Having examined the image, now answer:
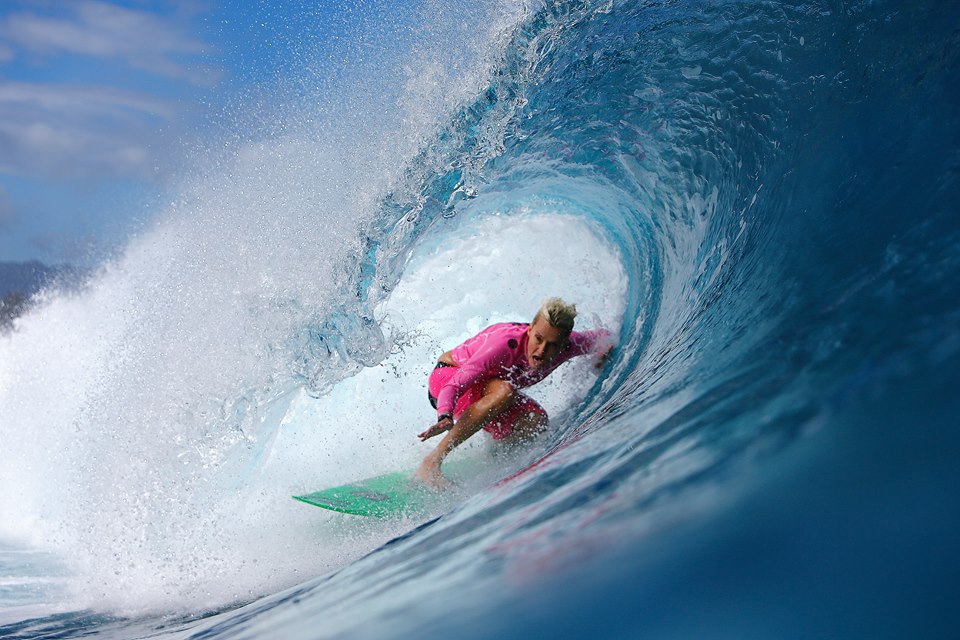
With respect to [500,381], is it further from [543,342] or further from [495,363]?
[543,342]

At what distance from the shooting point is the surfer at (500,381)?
348cm

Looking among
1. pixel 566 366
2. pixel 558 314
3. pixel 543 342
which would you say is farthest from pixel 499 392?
pixel 566 366

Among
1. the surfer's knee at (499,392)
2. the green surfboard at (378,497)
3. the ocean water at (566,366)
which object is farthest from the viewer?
the surfer's knee at (499,392)

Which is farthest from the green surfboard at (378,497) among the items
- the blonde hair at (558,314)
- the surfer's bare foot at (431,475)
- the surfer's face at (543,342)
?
the blonde hair at (558,314)

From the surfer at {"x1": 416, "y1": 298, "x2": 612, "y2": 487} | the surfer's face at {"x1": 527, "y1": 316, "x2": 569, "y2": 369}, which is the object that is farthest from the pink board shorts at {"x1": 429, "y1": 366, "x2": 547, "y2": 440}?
the surfer's face at {"x1": 527, "y1": 316, "x2": 569, "y2": 369}

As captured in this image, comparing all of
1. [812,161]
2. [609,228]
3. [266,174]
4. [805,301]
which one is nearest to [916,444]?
[805,301]

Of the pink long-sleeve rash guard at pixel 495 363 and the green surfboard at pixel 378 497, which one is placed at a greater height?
the pink long-sleeve rash guard at pixel 495 363

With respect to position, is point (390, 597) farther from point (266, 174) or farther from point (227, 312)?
point (266, 174)

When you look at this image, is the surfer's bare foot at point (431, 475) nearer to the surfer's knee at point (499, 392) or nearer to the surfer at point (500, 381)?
the surfer at point (500, 381)

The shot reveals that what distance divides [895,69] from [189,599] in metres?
3.81

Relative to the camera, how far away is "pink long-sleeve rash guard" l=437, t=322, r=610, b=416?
11.6ft

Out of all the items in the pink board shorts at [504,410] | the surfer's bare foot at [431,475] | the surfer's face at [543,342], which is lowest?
the surfer's bare foot at [431,475]

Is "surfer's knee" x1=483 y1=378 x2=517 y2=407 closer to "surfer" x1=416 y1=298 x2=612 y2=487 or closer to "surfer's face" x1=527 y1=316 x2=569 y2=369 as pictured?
"surfer" x1=416 y1=298 x2=612 y2=487

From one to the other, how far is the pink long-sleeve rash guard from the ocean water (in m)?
0.30
